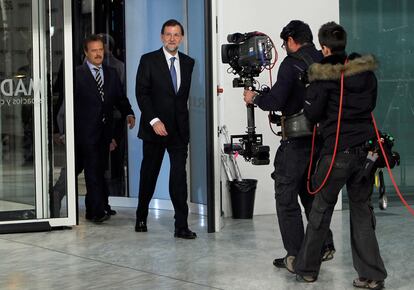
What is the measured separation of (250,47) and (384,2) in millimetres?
3605

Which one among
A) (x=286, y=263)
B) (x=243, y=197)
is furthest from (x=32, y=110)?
(x=286, y=263)

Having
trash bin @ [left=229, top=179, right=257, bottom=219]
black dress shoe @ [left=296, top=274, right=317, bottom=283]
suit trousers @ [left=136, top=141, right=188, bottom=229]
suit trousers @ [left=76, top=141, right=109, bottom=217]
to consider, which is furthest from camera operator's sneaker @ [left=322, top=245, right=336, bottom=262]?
suit trousers @ [left=76, top=141, right=109, bottom=217]

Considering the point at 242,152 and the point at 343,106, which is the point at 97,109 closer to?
the point at 242,152

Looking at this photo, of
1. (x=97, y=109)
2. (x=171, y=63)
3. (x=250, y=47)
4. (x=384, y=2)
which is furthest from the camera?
(x=384, y=2)

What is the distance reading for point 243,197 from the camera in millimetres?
8008

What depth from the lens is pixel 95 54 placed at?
26.1 ft

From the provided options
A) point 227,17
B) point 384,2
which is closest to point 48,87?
point 227,17

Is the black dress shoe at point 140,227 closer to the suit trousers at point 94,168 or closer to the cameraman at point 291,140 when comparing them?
the suit trousers at point 94,168

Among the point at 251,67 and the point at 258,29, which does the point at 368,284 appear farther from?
the point at 258,29

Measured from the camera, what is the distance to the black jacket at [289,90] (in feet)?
17.7

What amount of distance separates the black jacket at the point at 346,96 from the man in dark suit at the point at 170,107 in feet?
7.07

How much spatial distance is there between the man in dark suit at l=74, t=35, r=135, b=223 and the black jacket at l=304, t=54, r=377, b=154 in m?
3.24

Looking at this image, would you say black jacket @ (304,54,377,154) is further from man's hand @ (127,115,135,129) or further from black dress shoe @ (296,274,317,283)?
man's hand @ (127,115,135,129)

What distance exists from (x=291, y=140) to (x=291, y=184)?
28cm
